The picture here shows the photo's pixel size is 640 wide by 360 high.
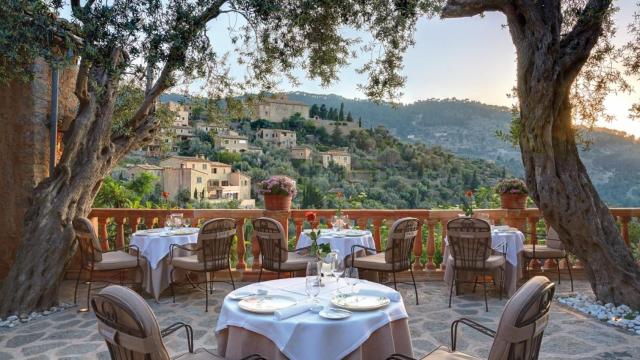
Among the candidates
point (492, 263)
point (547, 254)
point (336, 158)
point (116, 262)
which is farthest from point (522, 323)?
point (336, 158)

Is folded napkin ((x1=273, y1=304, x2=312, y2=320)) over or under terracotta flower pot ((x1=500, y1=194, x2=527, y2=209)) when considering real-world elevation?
under

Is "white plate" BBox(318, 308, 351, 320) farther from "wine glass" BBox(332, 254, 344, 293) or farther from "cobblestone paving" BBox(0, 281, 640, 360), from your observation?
"cobblestone paving" BBox(0, 281, 640, 360)

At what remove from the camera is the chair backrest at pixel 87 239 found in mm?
4918

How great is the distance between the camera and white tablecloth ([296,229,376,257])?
5305 millimetres

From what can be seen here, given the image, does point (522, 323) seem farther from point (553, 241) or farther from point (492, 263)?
point (553, 241)

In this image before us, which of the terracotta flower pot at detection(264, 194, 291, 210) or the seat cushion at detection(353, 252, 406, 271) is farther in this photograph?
the terracotta flower pot at detection(264, 194, 291, 210)

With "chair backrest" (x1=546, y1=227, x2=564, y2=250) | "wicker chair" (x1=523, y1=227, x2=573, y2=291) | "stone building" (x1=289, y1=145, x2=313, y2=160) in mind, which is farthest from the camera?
"stone building" (x1=289, y1=145, x2=313, y2=160)

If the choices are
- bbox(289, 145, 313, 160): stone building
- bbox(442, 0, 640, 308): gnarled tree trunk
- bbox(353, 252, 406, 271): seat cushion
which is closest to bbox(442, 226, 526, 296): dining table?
bbox(442, 0, 640, 308): gnarled tree trunk

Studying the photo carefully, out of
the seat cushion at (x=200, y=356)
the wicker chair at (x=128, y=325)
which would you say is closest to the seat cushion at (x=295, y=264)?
the seat cushion at (x=200, y=356)

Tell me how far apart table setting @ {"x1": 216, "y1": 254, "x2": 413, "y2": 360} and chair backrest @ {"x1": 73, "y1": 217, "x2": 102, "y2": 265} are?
2952 millimetres

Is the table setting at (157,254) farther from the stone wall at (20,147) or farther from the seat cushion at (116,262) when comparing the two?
the stone wall at (20,147)

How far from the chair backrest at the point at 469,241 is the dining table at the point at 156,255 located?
10.2 feet

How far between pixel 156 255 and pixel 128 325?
3510mm

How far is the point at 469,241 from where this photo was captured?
5035 mm
